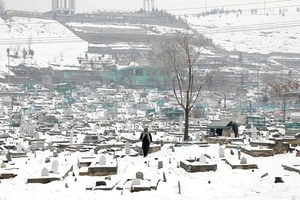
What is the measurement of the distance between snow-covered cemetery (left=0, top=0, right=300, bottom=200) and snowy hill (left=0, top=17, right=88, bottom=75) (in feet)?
0.95

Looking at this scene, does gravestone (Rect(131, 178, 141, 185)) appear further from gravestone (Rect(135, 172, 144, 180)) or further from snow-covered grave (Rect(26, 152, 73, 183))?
snow-covered grave (Rect(26, 152, 73, 183))

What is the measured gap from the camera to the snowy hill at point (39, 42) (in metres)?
84.0

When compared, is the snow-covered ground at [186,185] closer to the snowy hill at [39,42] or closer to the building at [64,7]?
the snowy hill at [39,42]

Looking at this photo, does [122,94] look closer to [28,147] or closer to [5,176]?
[28,147]

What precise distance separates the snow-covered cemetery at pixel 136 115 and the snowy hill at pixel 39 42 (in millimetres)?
288

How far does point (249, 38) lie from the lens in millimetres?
150500

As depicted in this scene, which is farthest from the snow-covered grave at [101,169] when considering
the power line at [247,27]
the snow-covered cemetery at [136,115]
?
the power line at [247,27]

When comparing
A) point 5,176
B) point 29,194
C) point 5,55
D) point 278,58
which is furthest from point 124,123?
point 278,58

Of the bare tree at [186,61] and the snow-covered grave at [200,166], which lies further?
the bare tree at [186,61]

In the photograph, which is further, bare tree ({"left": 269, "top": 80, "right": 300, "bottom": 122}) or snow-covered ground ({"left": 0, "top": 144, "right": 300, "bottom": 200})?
bare tree ({"left": 269, "top": 80, "right": 300, "bottom": 122})

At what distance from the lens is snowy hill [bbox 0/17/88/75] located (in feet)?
276

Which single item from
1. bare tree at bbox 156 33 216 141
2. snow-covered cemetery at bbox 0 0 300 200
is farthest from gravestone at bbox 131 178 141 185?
bare tree at bbox 156 33 216 141

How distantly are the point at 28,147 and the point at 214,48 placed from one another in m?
98.4

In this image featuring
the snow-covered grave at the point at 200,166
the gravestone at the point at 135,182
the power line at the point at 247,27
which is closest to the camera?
the gravestone at the point at 135,182
